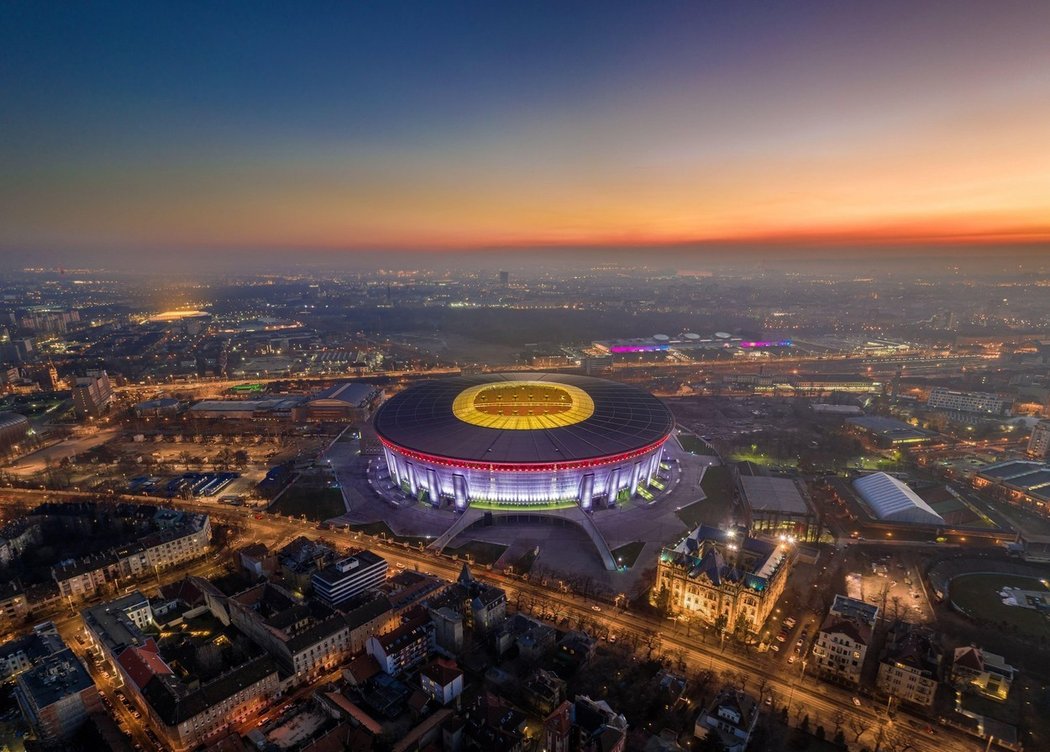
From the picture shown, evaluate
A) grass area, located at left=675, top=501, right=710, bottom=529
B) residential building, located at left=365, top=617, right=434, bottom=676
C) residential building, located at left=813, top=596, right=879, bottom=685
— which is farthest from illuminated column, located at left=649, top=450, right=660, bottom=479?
residential building, located at left=365, top=617, right=434, bottom=676

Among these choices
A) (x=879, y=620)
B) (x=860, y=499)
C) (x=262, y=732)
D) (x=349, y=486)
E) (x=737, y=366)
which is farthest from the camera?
(x=737, y=366)

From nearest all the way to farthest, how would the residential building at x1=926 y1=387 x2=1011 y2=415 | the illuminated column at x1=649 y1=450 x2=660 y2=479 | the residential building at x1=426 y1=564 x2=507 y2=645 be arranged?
1. the residential building at x1=426 y1=564 x2=507 y2=645
2. the illuminated column at x1=649 y1=450 x2=660 y2=479
3. the residential building at x1=926 y1=387 x2=1011 y2=415

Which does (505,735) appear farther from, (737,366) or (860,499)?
(737,366)

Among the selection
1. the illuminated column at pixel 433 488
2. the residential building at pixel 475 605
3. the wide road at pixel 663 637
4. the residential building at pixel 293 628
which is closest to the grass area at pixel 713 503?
the wide road at pixel 663 637

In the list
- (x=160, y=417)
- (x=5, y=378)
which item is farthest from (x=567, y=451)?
(x=5, y=378)

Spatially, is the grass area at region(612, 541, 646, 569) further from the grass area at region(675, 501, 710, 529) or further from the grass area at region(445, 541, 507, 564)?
the grass area at region(445, 541, 507, 564)

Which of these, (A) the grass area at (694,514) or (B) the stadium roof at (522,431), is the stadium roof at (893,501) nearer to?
(A) the grass area at (694,514)
